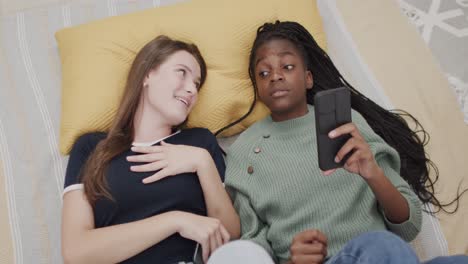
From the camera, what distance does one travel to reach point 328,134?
878 mm

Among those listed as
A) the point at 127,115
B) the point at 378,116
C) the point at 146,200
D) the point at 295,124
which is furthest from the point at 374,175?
the point at 127,115

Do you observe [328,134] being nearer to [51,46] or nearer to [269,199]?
[269,199]

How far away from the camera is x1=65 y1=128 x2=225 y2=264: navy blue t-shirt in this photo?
1.04m

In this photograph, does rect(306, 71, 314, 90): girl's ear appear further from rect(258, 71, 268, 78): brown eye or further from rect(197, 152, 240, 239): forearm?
rect(197, 152, 240, 239): forearm

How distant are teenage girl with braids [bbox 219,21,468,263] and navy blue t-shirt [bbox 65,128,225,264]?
120 mm

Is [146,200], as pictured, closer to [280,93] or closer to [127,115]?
[127,115]

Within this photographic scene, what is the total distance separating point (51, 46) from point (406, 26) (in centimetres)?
117

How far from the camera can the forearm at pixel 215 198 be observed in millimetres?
1064

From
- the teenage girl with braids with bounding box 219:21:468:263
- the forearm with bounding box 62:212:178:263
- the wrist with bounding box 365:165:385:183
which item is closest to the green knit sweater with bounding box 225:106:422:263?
the teenage girl with braids with bounding box 219:21:468:263

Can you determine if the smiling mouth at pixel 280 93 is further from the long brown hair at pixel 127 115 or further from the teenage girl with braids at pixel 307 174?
the long brown hair at pixel 127 115

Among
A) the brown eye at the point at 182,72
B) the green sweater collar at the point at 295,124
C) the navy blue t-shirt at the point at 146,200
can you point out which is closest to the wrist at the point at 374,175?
the green sweater collar at the point at 295,124

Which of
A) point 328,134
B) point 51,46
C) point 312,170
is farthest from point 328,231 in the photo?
point 51,46

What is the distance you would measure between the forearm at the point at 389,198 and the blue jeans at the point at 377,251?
17 centimetres

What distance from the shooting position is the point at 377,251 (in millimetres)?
764
